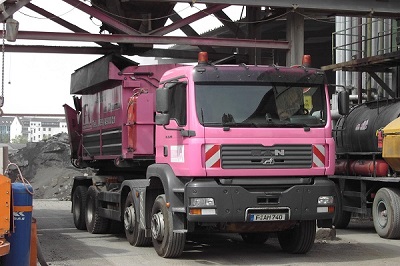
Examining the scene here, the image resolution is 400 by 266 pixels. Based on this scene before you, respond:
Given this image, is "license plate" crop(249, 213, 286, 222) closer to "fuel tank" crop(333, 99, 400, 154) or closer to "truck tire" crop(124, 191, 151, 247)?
"truck tire" crop(124, 191, 151, 247)

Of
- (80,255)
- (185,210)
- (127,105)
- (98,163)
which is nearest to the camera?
(185,210)

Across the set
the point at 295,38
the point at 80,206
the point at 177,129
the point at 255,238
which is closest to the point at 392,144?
the point at 255,238

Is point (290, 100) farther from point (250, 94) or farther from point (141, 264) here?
point (141, 264)

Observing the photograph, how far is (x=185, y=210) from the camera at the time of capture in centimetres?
1055

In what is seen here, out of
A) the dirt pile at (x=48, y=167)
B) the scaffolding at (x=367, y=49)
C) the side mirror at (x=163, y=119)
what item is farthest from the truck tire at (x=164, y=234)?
the dirt pile at (x=48, y=167)

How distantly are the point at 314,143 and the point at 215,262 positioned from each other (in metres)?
2.42

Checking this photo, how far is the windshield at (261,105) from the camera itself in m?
10.6

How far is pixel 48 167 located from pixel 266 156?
101 ft

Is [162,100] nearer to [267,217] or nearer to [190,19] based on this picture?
[267,217]

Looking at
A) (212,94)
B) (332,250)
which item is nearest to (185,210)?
Result: (212,94)

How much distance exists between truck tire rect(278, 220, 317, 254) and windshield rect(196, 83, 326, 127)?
1.77m

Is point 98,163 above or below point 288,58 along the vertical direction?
below

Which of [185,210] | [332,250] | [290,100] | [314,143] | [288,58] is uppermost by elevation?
[288,58]

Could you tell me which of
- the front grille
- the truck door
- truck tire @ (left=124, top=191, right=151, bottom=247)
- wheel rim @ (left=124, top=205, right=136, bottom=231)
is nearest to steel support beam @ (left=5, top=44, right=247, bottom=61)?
truck tire @ (left=124, top=191, right=151, bottom=247)
